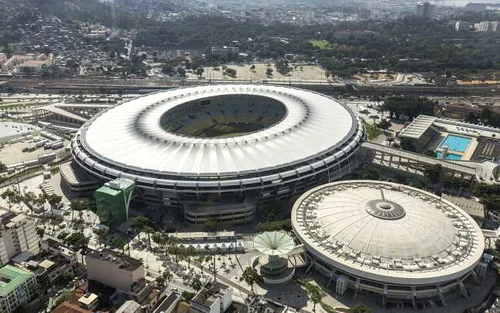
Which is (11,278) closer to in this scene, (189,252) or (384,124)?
(189,252)

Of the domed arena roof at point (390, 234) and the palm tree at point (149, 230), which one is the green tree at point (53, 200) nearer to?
the palm tree at point (149, 230)

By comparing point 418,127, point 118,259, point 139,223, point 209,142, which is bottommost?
point 139,223

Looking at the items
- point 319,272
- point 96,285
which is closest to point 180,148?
point 96,285

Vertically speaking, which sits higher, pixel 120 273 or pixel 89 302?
pixel 120 273

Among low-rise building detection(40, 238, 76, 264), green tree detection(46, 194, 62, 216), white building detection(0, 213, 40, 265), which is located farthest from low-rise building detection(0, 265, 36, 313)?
green tree detection(46, 194, 62, 216)

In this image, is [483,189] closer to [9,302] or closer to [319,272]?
[319,272]

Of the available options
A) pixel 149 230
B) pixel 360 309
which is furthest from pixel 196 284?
pixel 360 309

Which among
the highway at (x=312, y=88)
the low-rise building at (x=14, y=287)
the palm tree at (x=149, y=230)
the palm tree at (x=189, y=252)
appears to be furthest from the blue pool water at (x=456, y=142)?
the low-rise building at (x=14, y=287)
